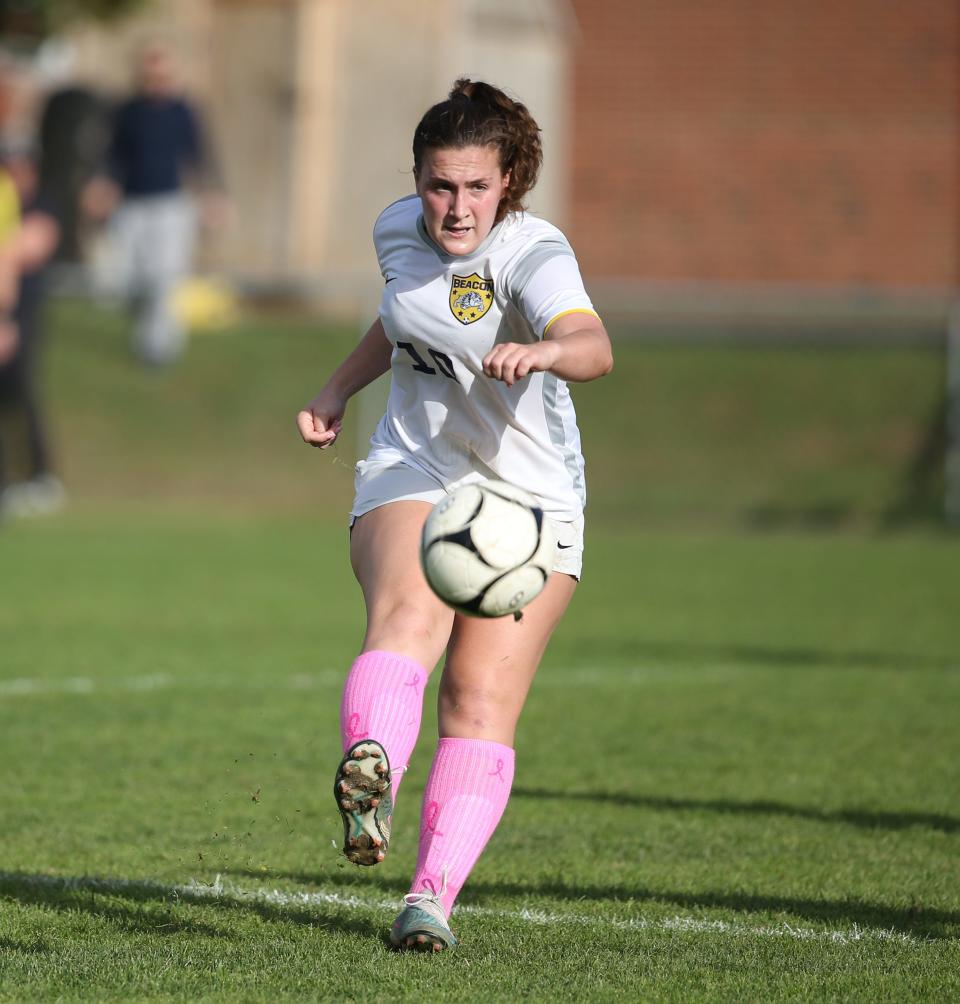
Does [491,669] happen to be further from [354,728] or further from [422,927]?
[422,927]

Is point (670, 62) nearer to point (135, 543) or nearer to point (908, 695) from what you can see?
point (135, 543)

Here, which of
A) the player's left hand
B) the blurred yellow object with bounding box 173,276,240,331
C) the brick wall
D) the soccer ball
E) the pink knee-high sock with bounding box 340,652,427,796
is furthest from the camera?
the brick wall

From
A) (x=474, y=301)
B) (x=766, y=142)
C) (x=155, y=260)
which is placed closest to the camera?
(x=474, y=301)

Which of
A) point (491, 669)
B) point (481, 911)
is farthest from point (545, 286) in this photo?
point (481, 911)

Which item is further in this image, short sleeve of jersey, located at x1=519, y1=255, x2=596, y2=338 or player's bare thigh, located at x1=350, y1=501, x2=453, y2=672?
player's bare thigh, located at x1=350, y1=501, x2=453, y2=672

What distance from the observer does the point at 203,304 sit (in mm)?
19281

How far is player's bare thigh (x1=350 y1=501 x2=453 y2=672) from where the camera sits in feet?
14.4

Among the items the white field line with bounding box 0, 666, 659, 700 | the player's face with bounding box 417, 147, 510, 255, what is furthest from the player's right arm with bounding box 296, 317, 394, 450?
the white field line with bounding box 0, 666, 659, 700

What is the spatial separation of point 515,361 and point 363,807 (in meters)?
0.98

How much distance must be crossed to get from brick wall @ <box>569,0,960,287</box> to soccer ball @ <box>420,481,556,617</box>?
61.0 feet

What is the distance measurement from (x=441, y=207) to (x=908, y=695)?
16.2 ft

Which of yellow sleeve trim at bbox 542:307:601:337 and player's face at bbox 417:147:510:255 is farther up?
player's face at bbox 417:147:510:255

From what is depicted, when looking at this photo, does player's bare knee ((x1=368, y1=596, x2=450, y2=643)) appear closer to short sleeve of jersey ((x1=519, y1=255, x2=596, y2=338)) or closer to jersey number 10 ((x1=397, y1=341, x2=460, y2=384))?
jersey number 10 ((x1=397, y1=341, x2=460, y2=384))

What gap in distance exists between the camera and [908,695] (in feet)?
28.3
